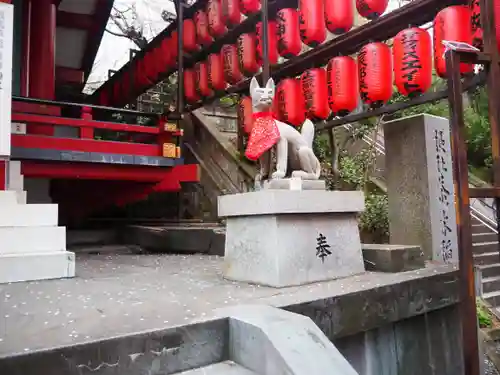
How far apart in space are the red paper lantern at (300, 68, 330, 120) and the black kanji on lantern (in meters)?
3.45

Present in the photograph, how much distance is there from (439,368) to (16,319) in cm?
443

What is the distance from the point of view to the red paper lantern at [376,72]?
6.43 meters

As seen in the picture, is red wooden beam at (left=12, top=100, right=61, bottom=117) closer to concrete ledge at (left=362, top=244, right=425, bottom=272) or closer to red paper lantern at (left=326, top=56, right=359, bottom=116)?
red paper lantern at (left=326, top=56, right=359, bottom=116)

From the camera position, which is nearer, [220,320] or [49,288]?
[220,320]

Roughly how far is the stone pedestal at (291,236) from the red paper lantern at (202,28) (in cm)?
666

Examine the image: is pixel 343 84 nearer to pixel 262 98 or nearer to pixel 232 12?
pixel 262 98

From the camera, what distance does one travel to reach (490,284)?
352 inches

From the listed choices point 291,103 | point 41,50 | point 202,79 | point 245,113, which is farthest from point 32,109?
point 291,103

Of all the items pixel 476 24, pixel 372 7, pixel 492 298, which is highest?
pixel 372 7

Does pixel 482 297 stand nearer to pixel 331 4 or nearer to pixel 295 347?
pixel 331 4

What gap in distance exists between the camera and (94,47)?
14734 mm

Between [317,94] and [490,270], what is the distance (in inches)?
231

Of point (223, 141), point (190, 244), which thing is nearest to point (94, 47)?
point (223, 141)

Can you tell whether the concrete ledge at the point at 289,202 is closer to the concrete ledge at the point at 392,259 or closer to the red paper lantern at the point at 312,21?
the concrete ledge at the point at 392,259
